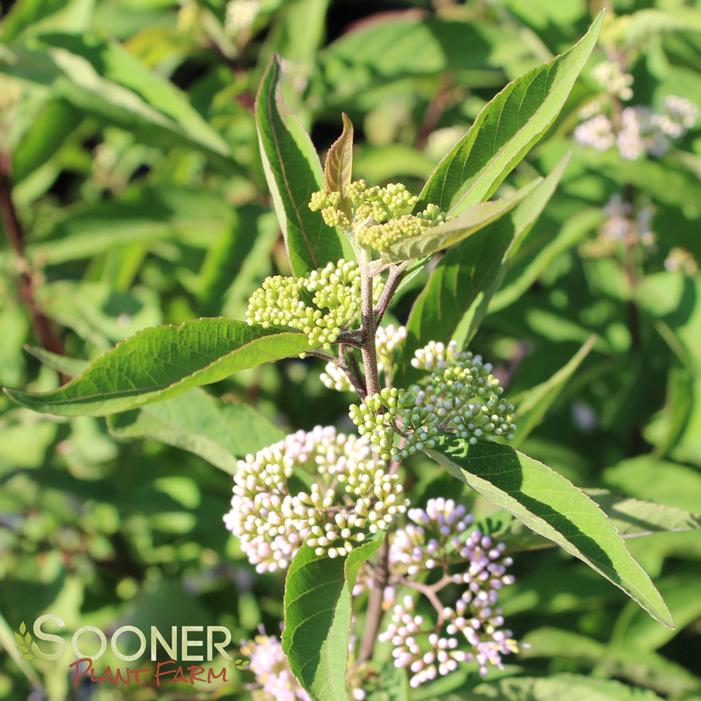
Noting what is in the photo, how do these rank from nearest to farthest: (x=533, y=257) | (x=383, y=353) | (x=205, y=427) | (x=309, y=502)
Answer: (x=309, y=502) < (x=383, y=353) < (x=205, y=427) < (x=533, y=257)

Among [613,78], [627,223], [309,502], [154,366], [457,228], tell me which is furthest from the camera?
[627,223]

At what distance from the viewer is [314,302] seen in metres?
1.28

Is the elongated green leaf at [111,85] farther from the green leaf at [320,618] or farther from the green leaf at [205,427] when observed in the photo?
the green leaf at [320,618]

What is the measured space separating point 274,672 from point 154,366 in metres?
0.90

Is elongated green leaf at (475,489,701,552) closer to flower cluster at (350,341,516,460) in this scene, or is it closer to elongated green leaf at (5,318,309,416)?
flower cluster at (350,341,516,460)

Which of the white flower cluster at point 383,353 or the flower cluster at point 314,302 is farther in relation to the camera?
the white flower cluster at point 383,353

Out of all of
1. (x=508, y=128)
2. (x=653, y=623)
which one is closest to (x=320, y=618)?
(x=508, y=128)

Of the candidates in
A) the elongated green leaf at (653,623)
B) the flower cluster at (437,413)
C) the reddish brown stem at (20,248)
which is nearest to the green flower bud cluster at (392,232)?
the flower cluster at (437,413)

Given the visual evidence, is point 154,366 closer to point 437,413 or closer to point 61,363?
point 437,413

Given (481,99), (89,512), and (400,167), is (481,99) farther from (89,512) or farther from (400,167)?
(89,512)

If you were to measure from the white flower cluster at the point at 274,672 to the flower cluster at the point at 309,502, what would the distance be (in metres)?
0.28

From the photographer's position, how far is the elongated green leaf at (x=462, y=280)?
1607 millimetres

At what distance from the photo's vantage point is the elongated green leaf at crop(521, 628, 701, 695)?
2463 mm

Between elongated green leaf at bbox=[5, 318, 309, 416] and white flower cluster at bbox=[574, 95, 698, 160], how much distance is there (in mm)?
1684
